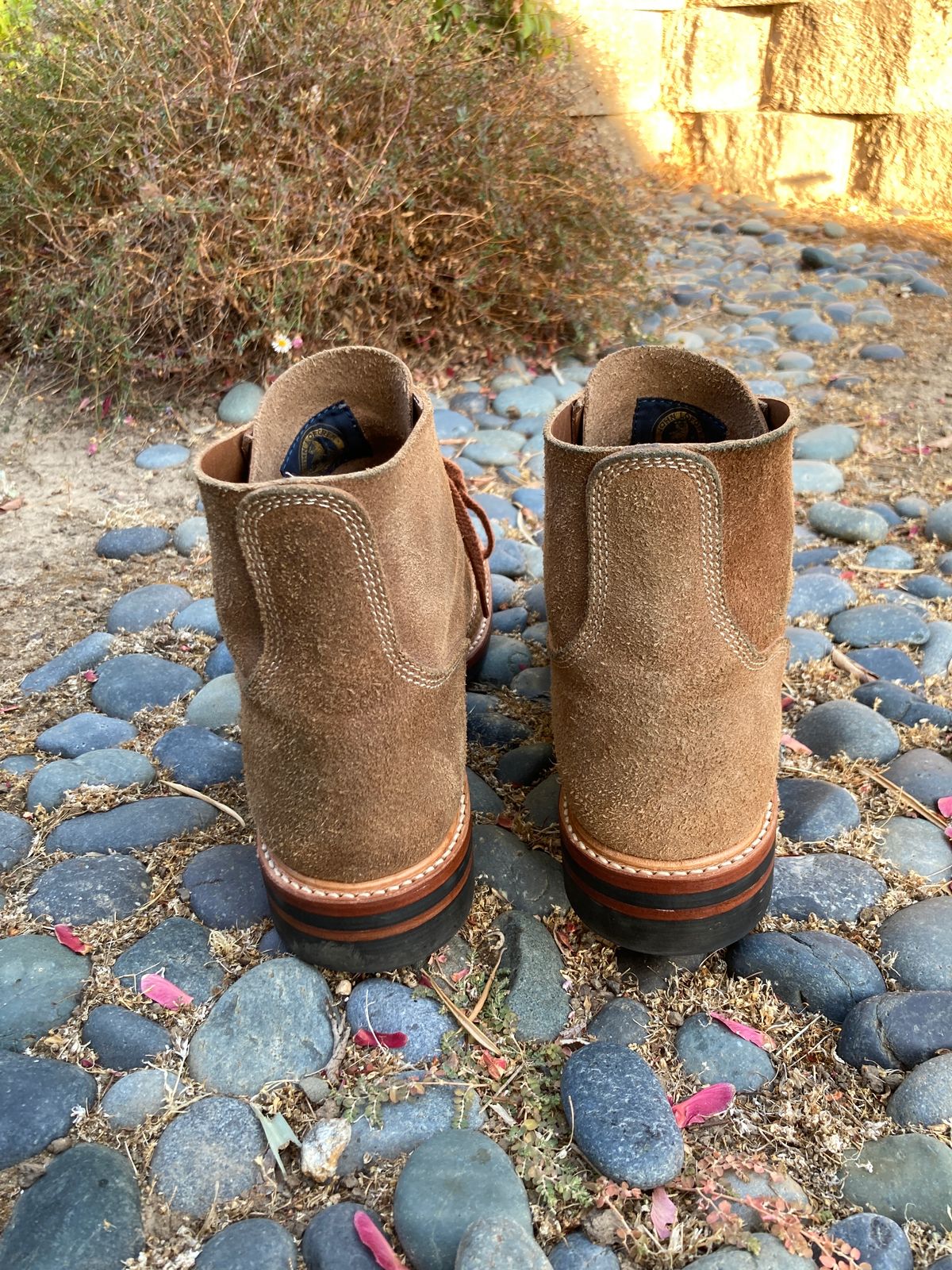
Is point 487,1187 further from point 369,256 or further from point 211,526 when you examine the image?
point 369,256

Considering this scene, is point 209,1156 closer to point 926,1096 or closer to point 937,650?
point 926,1096

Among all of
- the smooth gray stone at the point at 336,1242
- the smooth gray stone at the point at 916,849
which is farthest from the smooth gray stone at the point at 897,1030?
the smooth gray stone at the point at 336,1242

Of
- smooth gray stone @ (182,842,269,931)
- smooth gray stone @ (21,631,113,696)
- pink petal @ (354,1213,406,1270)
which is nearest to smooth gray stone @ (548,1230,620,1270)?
pink petal @ (354,1213,406,1270)

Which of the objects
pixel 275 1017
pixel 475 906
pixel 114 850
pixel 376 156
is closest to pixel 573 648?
pixel 475 906

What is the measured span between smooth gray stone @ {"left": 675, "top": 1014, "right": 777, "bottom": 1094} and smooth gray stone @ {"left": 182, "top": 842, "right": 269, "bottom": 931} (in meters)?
0.63

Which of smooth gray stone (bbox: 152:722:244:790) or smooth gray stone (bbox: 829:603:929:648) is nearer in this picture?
smooth gray stone (bbox: 152:722:244:790)

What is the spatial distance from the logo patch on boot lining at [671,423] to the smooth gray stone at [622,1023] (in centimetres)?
79

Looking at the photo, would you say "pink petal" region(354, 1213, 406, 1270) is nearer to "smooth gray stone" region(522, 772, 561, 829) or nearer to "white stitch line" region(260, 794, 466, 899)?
"white stitch line" region(260, 794, 466, 899)

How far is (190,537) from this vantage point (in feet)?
8.75

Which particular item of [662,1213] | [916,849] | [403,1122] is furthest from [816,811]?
[403,1122]

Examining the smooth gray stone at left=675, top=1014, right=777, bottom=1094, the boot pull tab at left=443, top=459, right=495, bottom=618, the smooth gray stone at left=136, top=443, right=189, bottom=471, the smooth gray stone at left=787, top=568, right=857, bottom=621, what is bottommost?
the smooth gray stone at left=675, top=1014, right=777, bottom=1094

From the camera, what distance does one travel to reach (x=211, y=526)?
1.20m

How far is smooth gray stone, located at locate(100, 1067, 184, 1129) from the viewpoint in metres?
1.22

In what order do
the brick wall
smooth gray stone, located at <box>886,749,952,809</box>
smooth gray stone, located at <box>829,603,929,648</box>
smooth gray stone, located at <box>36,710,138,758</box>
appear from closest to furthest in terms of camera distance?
smooth gray stone, located at <box>886,749,952,809</box> < smooth gray stone, located at <box>36,710,138,758</box> < smooth gray stone, located at <box>829,603,929,648</box> < the brick wall
